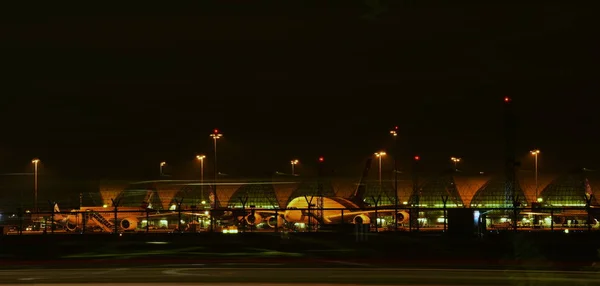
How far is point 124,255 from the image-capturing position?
3859 cm

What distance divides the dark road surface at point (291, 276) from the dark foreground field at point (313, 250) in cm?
298

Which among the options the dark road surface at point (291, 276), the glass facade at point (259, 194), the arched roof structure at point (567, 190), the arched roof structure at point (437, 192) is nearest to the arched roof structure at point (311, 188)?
the glass facade at point (259, 194)

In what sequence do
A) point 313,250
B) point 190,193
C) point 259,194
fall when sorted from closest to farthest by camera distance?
point 313,250 → point 190,193 → point 259,194

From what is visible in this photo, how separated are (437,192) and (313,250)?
78.2 meters

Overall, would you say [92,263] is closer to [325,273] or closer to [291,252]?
[291,252]

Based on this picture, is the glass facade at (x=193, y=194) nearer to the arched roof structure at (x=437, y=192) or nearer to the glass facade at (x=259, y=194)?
the glass facade at (x=259, y=194)

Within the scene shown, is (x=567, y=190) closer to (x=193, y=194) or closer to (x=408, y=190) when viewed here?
(x=408, y=190)

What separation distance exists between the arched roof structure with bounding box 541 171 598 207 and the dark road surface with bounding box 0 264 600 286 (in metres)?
86.2

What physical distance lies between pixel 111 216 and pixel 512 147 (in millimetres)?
53104

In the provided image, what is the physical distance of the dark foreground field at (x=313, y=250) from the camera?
3444 cm

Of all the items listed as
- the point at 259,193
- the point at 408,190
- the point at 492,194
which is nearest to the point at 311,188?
the point at 259,193

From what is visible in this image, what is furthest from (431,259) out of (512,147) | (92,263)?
(512,147)

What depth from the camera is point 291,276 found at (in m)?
26.8

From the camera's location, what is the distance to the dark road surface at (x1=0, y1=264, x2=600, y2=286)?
2483cm
